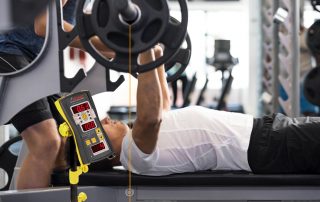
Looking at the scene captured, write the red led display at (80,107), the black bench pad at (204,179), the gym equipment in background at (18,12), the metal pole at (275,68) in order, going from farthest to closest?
the metal pole at (275,68), the black bench pad at (204,179), the red led display at (80,107), the gym equipment in background at (18,12)

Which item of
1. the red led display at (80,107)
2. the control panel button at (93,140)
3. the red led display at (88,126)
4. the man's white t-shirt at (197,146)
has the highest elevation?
the red led display at (80,107)

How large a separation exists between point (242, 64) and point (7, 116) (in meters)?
8.16

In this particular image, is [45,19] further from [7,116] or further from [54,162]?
[54,162]

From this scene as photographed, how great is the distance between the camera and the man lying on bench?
7.53 feet

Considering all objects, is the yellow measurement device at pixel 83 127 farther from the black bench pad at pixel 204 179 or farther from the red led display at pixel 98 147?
the black bench pad at pixel 204 179

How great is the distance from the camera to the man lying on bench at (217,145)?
2.29 meters

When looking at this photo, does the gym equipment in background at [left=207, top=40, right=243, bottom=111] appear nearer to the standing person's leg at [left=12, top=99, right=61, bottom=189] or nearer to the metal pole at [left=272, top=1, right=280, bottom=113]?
the metal pole at [left=272, top=1, right=280, bottom=113]

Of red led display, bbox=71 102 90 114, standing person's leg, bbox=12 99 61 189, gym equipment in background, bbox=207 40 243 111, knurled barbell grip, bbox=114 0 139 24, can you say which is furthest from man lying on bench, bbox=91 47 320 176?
gym equipment in background, bbox=207 40 243 111

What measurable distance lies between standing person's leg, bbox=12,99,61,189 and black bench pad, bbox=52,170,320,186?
0.17 meters

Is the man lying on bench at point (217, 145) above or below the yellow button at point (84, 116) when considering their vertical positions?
below

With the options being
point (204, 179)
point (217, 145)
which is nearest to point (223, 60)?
point (217, 145)

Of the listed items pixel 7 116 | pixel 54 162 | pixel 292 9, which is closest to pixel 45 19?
pixel 7 116

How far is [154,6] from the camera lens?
5.56ft

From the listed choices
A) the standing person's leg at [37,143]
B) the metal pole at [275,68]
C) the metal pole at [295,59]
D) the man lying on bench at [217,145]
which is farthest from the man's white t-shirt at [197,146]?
the metal pole at [275,68]
